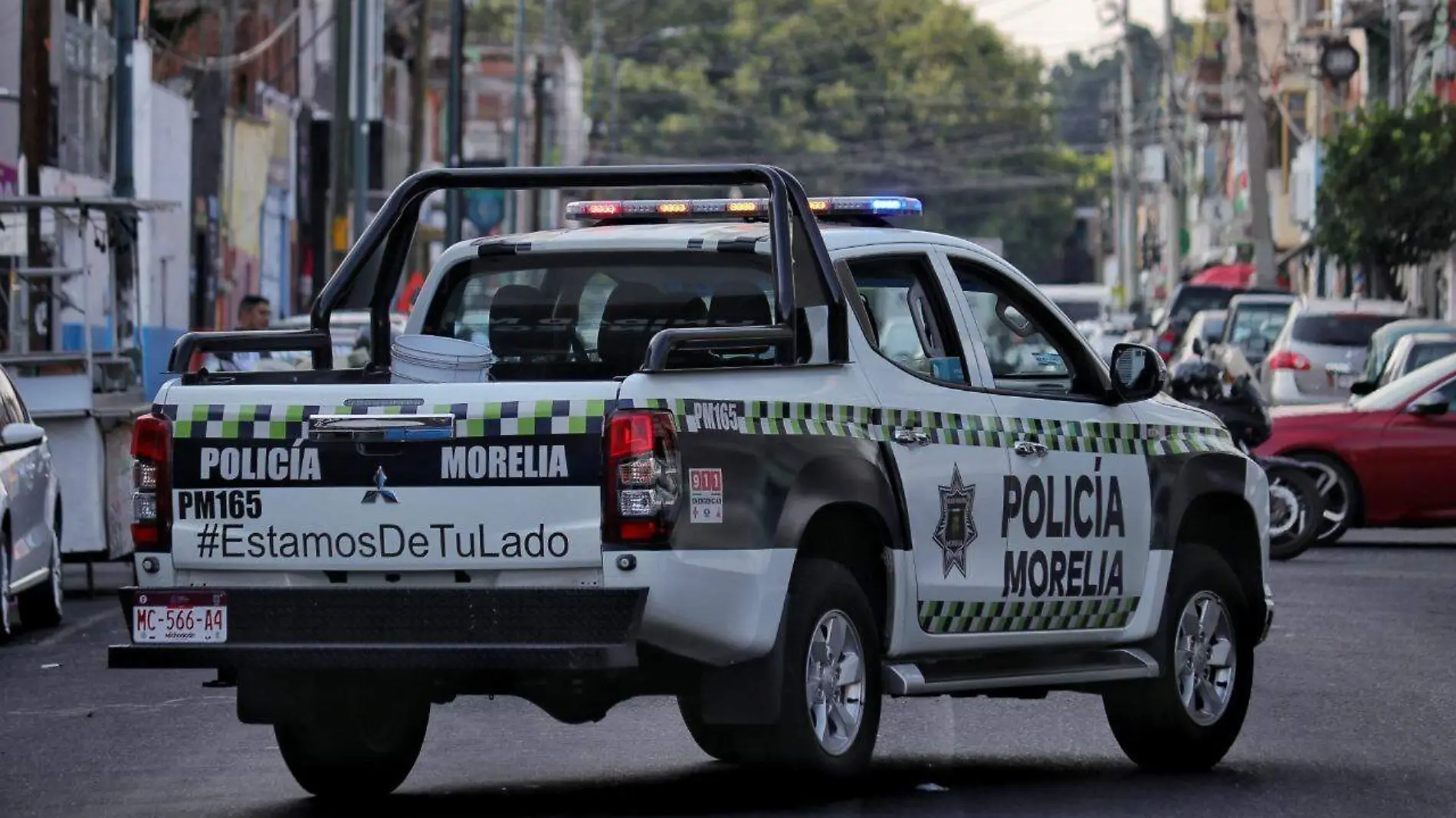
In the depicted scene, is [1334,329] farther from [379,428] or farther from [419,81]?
[379,428]

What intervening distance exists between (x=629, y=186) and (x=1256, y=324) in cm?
2831

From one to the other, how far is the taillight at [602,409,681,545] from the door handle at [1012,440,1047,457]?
1.93 meters

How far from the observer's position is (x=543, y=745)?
11.1 metres

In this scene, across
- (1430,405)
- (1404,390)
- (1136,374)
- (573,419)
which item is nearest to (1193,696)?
(1136,374)

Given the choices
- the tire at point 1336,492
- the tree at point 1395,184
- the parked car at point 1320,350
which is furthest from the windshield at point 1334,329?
the tree at point 1395,184

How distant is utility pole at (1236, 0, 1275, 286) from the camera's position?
169 feet

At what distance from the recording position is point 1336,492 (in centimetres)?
2239

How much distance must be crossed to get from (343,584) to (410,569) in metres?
0.21

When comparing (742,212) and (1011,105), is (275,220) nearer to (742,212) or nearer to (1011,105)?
(742,212)

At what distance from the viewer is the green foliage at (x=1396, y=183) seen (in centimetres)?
4600

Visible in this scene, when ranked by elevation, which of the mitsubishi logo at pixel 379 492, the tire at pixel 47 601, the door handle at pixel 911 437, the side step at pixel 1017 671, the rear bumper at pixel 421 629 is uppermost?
the door handle at pixel 911 437

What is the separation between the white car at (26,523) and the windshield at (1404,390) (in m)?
9.93

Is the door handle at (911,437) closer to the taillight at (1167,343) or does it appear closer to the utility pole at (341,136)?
the utility pole at (341,136)

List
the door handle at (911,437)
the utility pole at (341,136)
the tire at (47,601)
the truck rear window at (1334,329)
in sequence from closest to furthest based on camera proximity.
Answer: the door handle at (911,437), the tire at (47,601), the truck rear window at (1334,329), the utility pole at (341,136)
